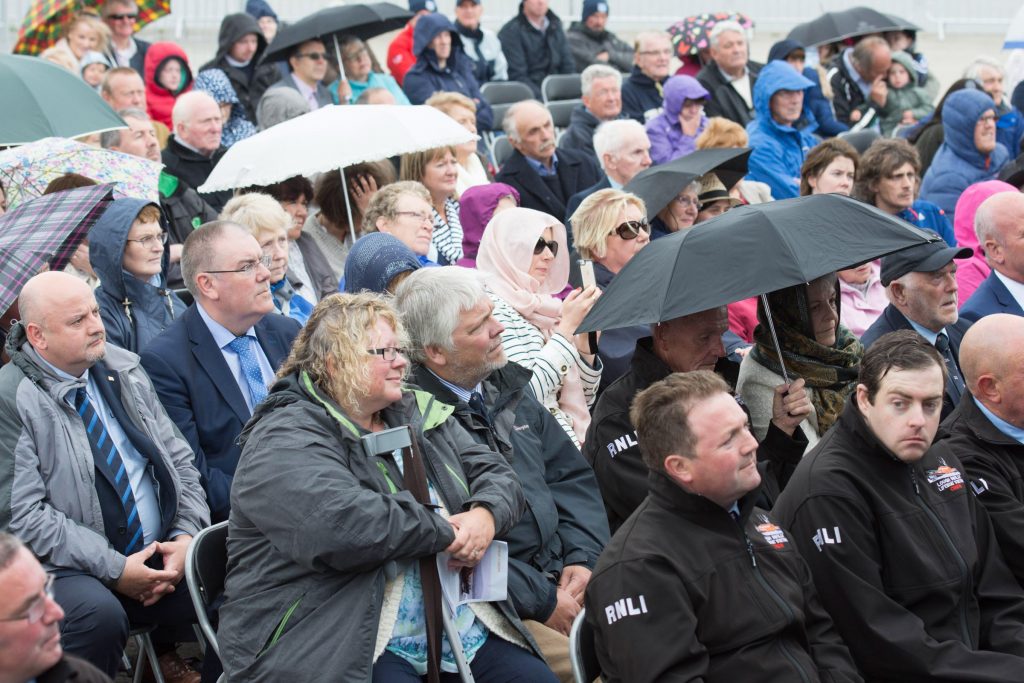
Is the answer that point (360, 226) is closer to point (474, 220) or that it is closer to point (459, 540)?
point (474, 220)

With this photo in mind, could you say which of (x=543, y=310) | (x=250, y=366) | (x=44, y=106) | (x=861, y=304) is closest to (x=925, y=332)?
(x=861, y=304)

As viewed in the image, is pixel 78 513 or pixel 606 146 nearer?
pixel 78 513

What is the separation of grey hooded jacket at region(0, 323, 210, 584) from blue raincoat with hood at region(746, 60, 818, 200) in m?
6.26

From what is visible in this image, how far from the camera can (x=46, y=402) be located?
441 centimetres

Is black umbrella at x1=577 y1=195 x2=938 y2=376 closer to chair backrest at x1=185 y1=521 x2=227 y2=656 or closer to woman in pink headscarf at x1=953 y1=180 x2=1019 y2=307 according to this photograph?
chair backrest at x1=185 y1=521 x2=227 y2=656

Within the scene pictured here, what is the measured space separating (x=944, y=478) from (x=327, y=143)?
3.91m

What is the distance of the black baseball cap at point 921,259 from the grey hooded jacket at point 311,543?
8.98 feet

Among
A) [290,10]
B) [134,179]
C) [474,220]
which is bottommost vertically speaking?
[290,10]

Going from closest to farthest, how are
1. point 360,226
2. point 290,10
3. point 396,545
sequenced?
point 396,545 → point 360,226 → point 290,10

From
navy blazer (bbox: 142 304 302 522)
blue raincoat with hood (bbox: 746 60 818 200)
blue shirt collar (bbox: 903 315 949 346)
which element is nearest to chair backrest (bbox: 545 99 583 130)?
blue raincoat with hood (bbox: 746 60 818 200)

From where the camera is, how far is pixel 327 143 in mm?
7047

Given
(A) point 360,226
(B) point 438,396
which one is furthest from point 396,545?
(A) point 360,226

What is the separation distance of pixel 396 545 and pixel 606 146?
5424 mm

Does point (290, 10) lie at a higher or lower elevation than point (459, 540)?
lower
